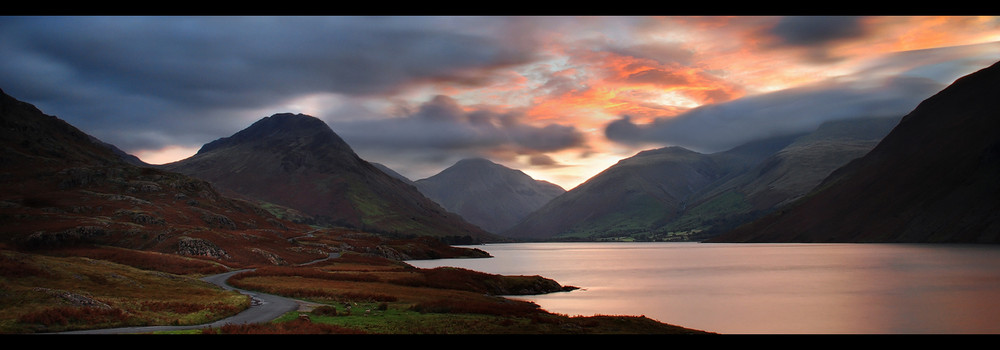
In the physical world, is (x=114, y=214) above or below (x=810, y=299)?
above

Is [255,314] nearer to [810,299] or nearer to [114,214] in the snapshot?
[810,299]

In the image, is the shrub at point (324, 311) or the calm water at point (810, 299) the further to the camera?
the calm water at point (810, 299)

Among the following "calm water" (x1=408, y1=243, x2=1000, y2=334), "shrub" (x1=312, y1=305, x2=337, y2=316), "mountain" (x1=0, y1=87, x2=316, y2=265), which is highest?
"mountain" (x1=0, y1=87, x2=316, y2=265)

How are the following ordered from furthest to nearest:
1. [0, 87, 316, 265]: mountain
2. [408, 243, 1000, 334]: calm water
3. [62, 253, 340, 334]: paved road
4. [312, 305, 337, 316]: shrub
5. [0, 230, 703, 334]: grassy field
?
1. [0, 87, 316, 265]: mountain
2. [408, 243, 1000, 334]: calm water
3. [312, 305, 337, 316]: shrub
4. [0, 230, 703, 334]: grassy field
5. [62, 253, 340, 334]: paved road

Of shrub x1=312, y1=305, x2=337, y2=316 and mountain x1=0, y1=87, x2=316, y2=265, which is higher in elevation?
mountain x1=0, y1=87, x2=316, y2=265

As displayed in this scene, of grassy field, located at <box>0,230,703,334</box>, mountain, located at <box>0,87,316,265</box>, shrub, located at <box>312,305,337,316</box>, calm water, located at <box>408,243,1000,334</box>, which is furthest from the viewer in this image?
mountain, located at <box>0,87,316,265</box>

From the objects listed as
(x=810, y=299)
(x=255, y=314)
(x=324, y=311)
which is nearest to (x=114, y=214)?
(x=255, y=314)

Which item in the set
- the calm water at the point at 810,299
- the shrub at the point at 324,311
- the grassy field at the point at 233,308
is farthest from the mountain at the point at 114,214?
the shrub at the point at 324,311

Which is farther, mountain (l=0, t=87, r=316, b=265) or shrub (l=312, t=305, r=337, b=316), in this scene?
mountain (l=0, t=87, r=316, b=265)

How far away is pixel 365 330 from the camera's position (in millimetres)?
38031

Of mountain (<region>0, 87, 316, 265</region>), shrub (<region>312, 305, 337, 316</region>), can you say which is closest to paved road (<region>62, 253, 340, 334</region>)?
shrub (<region>312, 305, 337, 316</region>)

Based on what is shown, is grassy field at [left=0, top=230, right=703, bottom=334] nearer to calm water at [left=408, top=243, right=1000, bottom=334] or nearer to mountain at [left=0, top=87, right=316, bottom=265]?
calm water at [left=408, top=243, right=1000, bottom=334]

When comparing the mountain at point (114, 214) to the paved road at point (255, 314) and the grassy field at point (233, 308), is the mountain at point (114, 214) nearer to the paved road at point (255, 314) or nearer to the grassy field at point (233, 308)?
the grassy field at point (233, 308)
